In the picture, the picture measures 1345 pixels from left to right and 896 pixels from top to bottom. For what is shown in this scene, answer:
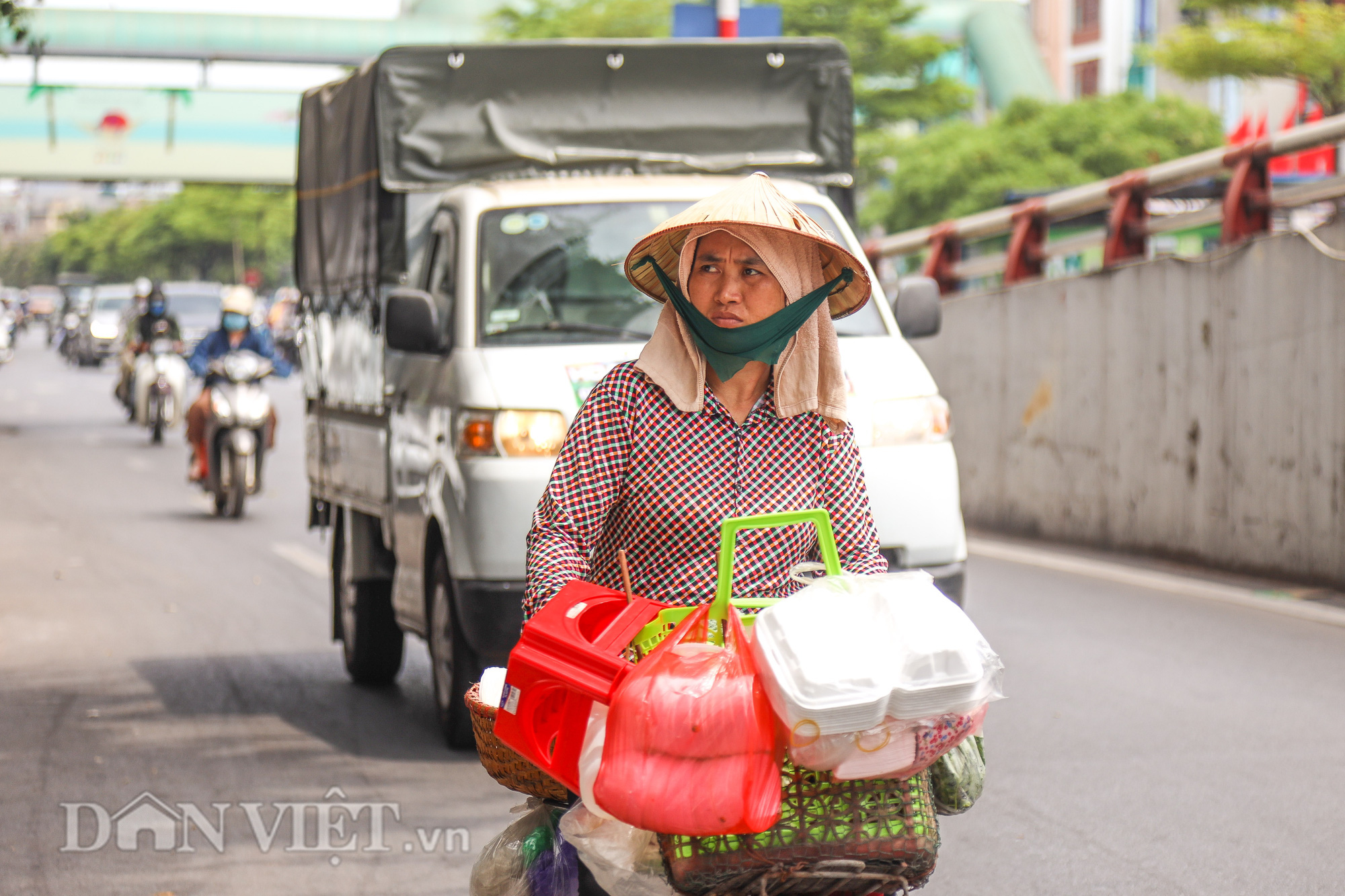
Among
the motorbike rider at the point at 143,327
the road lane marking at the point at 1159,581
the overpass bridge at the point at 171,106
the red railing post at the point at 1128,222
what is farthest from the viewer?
the overpass bridge at the point at 171,106

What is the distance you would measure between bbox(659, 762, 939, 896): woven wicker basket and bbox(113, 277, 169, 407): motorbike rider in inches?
913

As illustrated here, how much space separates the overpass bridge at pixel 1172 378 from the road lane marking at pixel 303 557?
514cm

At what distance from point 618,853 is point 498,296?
15.2 feet

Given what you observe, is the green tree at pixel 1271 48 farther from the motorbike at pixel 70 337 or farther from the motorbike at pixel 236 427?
the motorbike at pixel 70 337

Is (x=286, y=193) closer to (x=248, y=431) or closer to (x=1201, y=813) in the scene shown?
(x=248, y=431)

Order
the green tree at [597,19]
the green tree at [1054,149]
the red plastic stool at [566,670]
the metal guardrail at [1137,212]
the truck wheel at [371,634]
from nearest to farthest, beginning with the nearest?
1. the red plastic stool at [566,670]
2. the truck wheel at [371,634]
3. the metal guardrail at [1137,212]
4. the green tree at [1054,149]
5. the green tree at [597,19]

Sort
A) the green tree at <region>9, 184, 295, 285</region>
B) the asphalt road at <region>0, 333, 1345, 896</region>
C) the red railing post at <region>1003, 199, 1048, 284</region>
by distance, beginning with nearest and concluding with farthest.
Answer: the asphalt road at <region>0, 333, 1345, 896</region> < the red railing post at <region>1003, 199, 1048, 284</region> < the green tree at <region>9, 184, 295, 285</region>

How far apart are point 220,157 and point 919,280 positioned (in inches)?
1646

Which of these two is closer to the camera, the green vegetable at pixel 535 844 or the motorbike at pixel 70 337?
the green vegetable at pixel 535 844

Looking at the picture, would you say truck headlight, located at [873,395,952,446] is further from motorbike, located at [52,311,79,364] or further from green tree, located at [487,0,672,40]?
motorbike, located at [52,311,79,364]

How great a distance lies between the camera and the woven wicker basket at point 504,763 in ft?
10.2

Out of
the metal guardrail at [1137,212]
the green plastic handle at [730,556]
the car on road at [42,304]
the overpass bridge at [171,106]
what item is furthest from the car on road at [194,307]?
the car on road at [42,304]

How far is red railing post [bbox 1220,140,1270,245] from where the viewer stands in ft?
38.0

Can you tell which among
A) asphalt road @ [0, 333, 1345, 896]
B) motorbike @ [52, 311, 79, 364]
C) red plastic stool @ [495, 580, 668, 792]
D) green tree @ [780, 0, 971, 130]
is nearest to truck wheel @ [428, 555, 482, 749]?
asphalt road @ [0, 333, 1345, 896]
